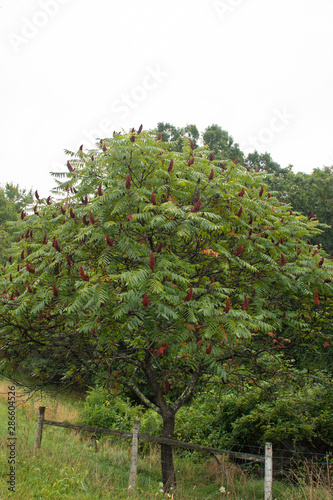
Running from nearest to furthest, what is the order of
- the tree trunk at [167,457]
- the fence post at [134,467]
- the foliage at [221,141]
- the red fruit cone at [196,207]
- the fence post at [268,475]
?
the fence post at [268,475]
the red fruit cone at [196,207]
the fence post at [134,467]
the tree trunk at [167,457]
the foliage at [221,141]

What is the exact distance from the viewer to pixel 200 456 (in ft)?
39.2

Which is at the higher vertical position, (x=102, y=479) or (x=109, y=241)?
(x=109, y=241)

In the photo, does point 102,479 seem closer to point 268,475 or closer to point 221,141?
point 268,475

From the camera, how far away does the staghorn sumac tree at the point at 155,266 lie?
5.32m

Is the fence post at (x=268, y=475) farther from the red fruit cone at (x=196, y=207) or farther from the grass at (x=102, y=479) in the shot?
the red fruit cone at (x=196, y=207)

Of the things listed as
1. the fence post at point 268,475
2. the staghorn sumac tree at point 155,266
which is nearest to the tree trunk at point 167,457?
the staghorn sumac tree at point 155,266

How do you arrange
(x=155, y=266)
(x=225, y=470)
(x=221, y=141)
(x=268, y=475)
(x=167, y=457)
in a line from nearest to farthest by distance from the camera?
(x=155, y=266)
(x=268, y=475)
(x=167, y=457)
(x=225, y=470)
(x=221, y=141)

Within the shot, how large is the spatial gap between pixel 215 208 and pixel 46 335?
4.41 metres

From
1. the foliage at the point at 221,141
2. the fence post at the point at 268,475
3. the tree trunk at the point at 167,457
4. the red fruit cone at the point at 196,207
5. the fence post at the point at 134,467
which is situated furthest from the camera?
the foliage at the point at 221,141

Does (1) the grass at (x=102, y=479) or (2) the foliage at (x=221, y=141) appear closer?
(1) the grass at (x=102, y=479)

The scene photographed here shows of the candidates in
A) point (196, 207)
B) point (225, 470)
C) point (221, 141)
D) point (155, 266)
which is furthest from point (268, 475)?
point (221, 141)

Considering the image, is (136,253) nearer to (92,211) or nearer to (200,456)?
(92,211)

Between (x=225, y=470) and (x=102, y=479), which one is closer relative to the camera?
(x=102, y=479)

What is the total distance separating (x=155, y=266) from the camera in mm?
5516
